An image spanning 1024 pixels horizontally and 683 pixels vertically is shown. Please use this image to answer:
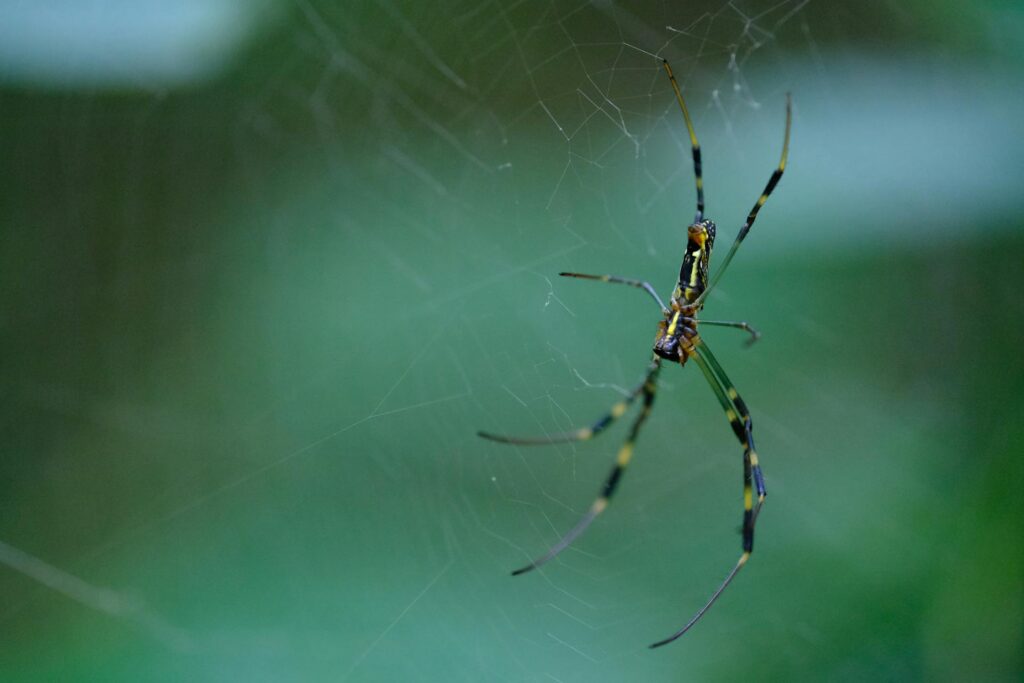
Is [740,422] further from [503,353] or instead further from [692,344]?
[503,353]

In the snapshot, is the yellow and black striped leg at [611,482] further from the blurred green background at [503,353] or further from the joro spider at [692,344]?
the blurred green background at [503,353]

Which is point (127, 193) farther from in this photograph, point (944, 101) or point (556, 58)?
point (944, 101)

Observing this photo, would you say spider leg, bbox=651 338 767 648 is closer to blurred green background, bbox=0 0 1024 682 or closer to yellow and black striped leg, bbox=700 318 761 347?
yellow and black striped leg, bbox=700 318 761 347

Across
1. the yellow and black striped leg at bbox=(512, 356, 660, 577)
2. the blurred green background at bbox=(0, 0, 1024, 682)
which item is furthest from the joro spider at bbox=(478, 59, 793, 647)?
the blurred green background at bbox=(0, 0, 1024, 682)

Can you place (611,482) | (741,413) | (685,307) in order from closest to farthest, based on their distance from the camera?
(611,482) → (685,307) → (741,413)

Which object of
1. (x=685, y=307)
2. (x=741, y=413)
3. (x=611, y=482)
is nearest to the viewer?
(x=611, y=482)

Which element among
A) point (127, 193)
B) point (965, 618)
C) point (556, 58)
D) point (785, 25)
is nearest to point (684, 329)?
point (965, 618)

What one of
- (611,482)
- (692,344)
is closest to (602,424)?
(611,482)
